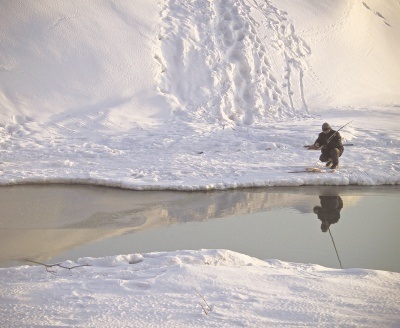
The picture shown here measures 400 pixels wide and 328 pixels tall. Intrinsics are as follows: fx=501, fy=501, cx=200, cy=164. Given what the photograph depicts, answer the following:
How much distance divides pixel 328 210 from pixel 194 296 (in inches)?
144

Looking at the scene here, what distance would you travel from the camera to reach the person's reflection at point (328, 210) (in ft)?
20.2

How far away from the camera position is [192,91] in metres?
12.7

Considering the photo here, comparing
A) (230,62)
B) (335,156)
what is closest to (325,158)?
(335,156)

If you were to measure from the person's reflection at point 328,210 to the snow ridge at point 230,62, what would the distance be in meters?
5.04

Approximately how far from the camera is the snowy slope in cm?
877

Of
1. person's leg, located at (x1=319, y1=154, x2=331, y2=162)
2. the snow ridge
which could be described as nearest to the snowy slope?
the snow ridge

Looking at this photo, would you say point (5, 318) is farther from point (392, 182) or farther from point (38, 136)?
point (38, 136)

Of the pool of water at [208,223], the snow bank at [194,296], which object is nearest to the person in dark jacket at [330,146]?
the pool of water at [208,223]

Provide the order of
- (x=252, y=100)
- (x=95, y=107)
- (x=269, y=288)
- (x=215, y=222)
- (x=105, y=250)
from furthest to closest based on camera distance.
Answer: (x=252, y=100) → (x=95, y=107) → (x=215, y=222) → (x=105, y=250) → (x=269, y=288)

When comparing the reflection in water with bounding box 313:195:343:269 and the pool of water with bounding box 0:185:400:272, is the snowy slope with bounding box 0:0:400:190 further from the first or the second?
the reflection in water with bounding box 313:195:343:269

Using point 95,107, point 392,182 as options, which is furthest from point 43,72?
point 392,182

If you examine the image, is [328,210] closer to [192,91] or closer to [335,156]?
[335,156]

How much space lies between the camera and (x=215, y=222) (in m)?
6.20

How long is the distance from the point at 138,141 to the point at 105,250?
5.37m
